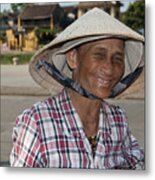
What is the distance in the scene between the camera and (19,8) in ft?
7.80

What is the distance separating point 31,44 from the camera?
2369 millimetres

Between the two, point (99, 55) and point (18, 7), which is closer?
point (99, 55)

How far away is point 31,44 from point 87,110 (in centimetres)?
36

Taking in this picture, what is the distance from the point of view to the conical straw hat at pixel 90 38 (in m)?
2.25

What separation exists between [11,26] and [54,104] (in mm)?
376

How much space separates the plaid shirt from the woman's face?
99mm

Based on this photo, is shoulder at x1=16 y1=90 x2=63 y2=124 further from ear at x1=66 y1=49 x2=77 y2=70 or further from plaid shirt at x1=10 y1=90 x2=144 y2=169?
ear at x1=66 y1=49 x2=77 y2=70

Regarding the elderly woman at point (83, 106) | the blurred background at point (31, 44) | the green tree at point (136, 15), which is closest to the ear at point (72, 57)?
the elderly woman at point (83, 106)

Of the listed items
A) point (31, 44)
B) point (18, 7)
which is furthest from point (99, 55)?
point (18, 7)

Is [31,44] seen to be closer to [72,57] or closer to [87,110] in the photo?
[72,57]

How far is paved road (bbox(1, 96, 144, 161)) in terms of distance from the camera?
7.50 ft

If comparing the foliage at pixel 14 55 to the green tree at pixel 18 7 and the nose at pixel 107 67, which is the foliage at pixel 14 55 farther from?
the nose at pixel 107 67

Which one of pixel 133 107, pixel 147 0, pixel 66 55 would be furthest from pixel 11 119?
pixel 147 0

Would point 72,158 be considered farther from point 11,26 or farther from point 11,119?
point 11,26
